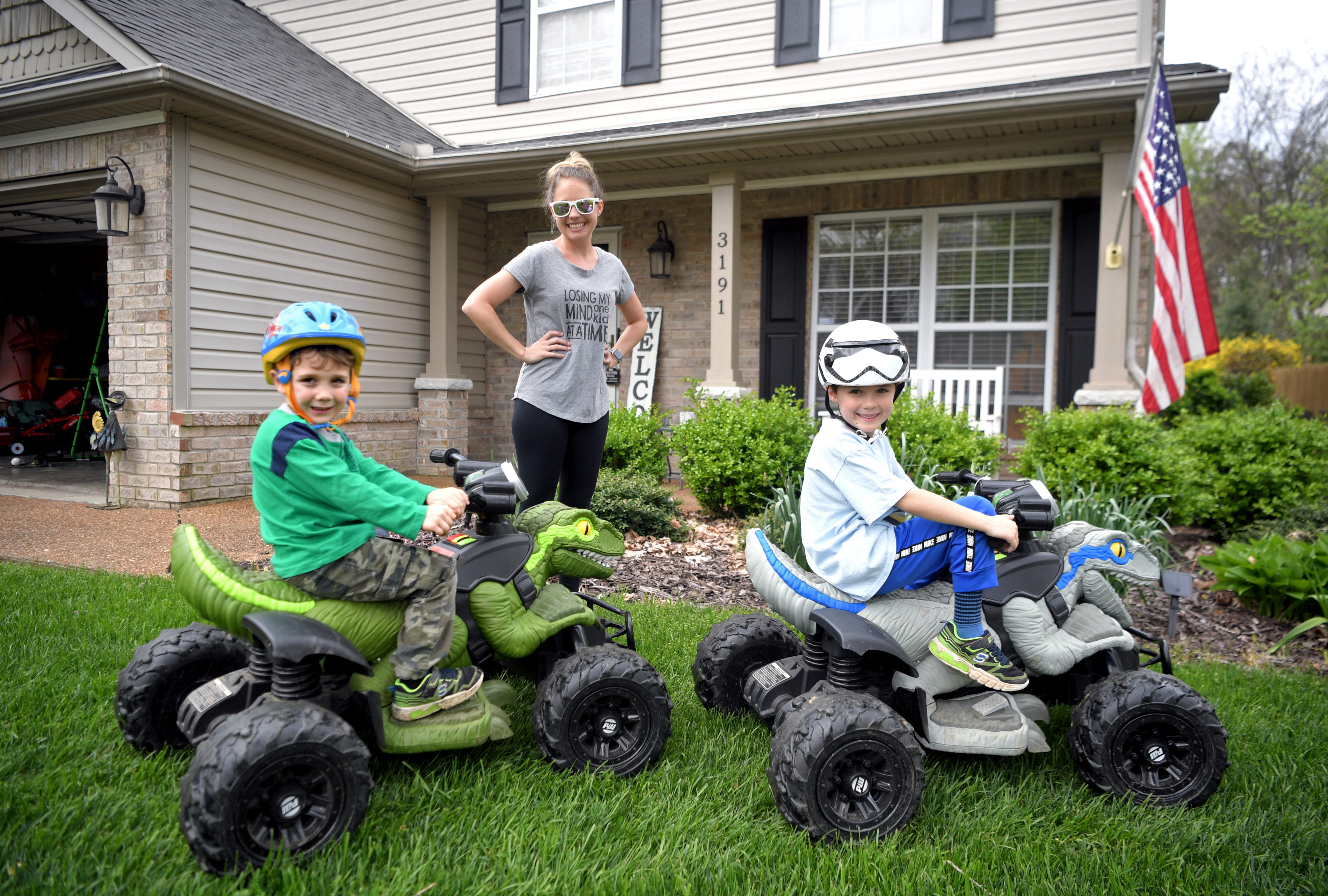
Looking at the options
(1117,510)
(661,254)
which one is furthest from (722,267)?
(1117,510)

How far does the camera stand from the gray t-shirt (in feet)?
10.5

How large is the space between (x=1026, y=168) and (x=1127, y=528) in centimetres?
519

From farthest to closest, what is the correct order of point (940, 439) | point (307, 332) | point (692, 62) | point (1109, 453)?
point (692, 62) → point (940, 439) → point (1109, 453) → point (307, 332)

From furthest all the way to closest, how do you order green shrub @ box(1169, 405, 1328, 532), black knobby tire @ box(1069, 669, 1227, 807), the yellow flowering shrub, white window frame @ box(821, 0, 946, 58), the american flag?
Result: the yellow flowering shrub
white window frame @ box(821, 0, 946, 58)
green shrub @ box(1169, 405, 1328, 532)
the american flag
black knobby tire @ box(1069, 669, 1227, 807)

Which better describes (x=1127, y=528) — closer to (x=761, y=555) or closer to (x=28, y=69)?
(x=761, y=555)

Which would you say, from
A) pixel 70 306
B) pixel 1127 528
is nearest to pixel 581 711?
pixel 1127 528

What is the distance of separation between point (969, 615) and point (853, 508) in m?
0.45

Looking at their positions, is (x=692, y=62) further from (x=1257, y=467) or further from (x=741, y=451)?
(x=1257, y=467)

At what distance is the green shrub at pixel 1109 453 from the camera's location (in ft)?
18.0

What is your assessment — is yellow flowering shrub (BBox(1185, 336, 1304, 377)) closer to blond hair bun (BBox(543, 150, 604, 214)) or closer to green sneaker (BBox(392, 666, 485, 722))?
blond hair bun (BBox(543, 150, 604, 214))

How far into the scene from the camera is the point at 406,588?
2213 millimetres

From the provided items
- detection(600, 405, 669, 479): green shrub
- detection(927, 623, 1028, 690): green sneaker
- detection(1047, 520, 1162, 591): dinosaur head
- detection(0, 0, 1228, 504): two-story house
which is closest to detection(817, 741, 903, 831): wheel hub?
detection(927, 623, 1028, 690): green sneaker

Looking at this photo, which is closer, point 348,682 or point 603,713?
point 348,682

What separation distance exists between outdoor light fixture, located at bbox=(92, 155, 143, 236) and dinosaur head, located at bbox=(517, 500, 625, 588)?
5918 millimetres
